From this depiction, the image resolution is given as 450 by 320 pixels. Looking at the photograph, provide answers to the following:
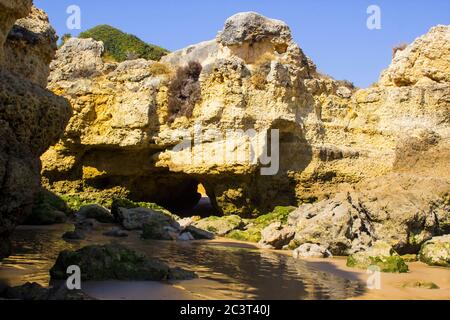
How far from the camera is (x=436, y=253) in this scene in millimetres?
12062

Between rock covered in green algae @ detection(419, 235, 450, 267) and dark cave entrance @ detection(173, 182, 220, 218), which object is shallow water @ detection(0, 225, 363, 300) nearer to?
rock covered in green algae @ detection(419, 235, 450, 267)

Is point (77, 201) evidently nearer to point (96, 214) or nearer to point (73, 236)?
point (96, 214)

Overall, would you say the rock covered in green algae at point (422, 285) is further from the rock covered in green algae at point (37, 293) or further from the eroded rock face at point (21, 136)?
the eroded rock face at point (21, 136)

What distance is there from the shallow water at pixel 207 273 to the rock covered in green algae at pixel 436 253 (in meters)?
3.35

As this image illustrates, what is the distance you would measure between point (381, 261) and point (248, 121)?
905 cm

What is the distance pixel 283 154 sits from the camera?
1923 centimetres

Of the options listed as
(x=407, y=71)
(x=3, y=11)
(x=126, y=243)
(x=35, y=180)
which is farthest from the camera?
(x=407, y=71)

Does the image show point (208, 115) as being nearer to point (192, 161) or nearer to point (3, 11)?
point (192, 161)

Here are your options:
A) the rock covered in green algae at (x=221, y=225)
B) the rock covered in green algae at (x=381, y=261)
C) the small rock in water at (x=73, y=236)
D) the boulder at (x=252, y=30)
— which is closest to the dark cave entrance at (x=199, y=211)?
the rock covered in green algae at (x=221, y=225)

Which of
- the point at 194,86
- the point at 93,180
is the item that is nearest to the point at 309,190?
the point at 194,86

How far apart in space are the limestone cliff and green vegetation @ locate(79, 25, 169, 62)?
655 inches
